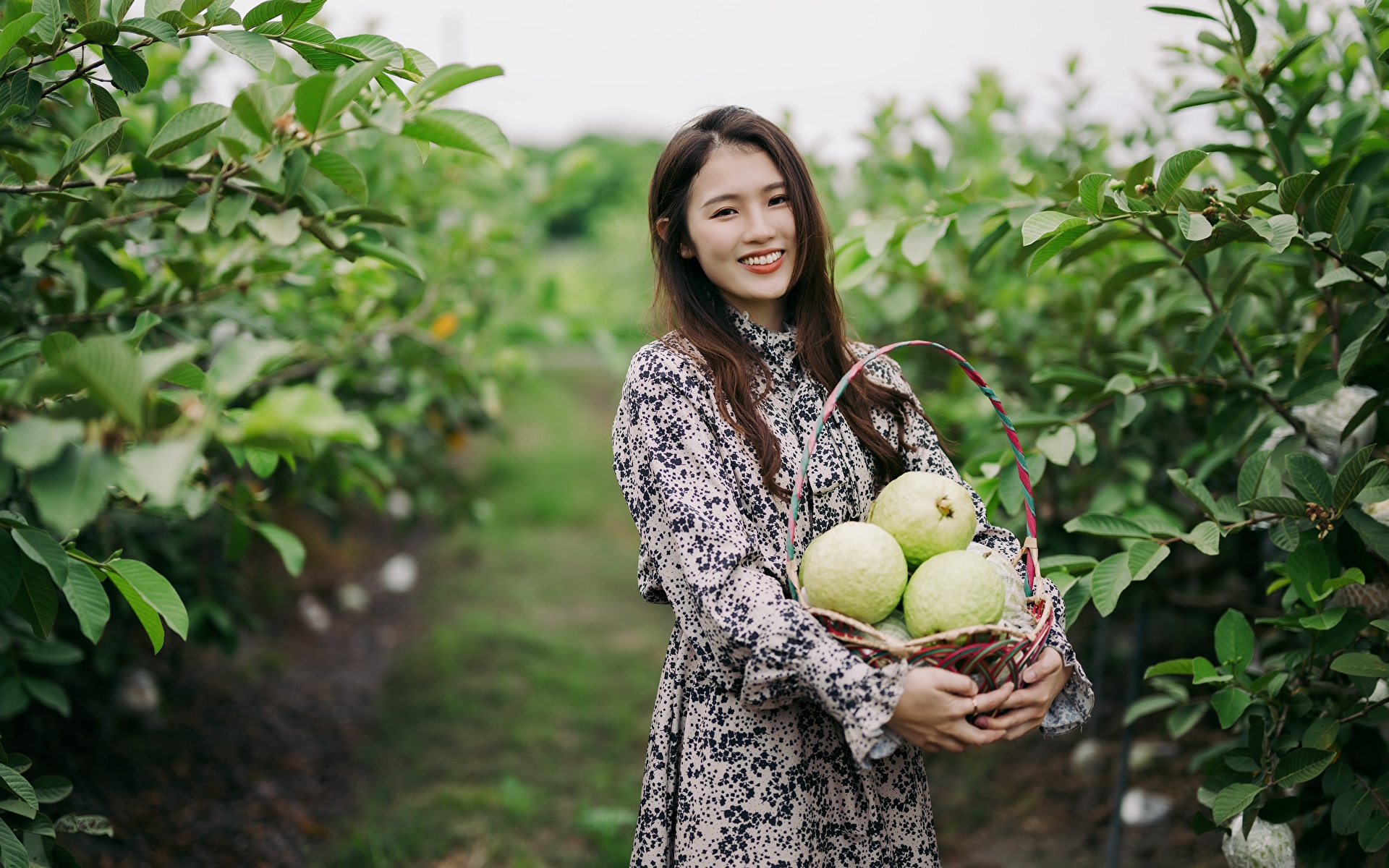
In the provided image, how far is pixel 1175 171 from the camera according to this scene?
4.35ft

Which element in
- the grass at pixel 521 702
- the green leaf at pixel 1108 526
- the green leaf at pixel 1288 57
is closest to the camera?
the green leaf at pixel 1288 57

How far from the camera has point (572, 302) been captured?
153 inches

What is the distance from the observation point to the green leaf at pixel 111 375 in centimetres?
72

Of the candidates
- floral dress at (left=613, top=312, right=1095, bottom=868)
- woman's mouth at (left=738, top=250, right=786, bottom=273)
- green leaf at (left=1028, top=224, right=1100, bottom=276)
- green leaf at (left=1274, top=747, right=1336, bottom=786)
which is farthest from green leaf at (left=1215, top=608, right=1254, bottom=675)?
woman's mouth at (left=738, top=250, right=786, bottom=273)

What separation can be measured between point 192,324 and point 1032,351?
6.95 feet

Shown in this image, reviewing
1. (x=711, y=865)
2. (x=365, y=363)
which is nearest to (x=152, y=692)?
(x=365, y=363)

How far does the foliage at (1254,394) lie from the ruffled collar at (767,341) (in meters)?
0.36

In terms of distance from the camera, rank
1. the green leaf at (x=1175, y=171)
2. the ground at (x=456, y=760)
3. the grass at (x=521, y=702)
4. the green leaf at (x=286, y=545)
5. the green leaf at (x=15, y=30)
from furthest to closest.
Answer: the grass at (x=521, y=702) → the ground at (x=456, y=760) → the green leaf at (x=286, y=545) → the green leaf at (x=1175, y=171) → the green leaf at (x=15, y=30)

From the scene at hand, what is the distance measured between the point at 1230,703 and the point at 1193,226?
2.39ft

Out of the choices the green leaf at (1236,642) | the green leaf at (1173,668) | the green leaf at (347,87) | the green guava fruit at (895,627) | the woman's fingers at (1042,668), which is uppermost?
the green leaf at (347,87)

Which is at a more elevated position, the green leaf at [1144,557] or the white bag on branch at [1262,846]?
the green leaf at [1144,557]

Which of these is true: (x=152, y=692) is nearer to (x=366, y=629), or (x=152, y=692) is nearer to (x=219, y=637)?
(x=219, y=637)

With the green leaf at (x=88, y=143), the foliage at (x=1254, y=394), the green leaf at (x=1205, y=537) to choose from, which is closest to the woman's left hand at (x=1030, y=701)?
the foliage at (x=1254, y=394)

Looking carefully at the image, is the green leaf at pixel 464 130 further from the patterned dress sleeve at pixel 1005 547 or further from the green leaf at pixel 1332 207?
the green leaf at pixel 1332 207
